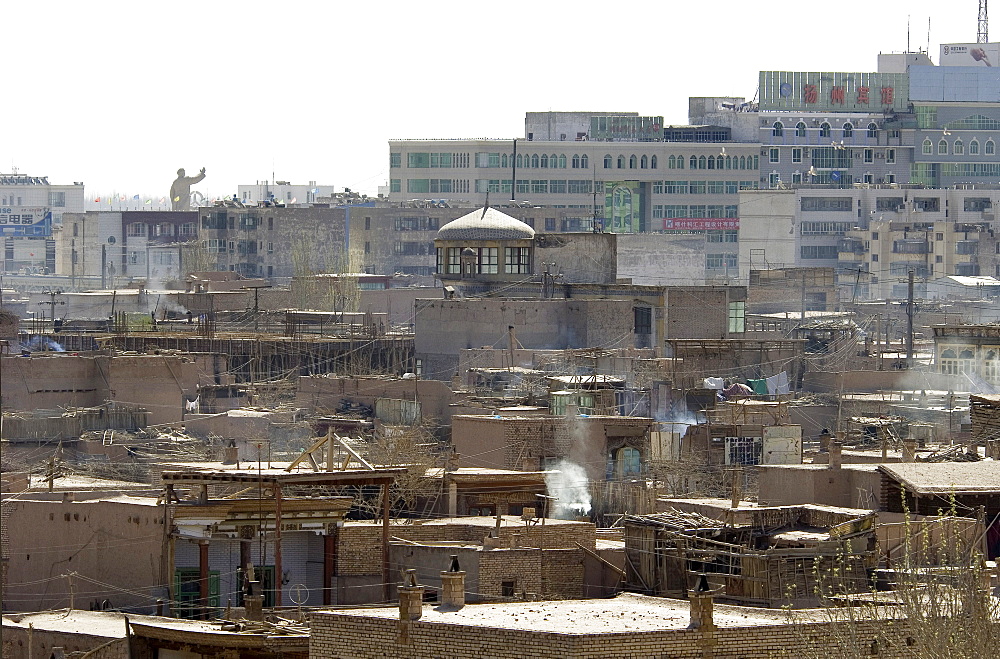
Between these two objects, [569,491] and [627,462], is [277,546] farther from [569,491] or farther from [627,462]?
[627,462]

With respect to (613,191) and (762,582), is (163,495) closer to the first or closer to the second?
(762,582)

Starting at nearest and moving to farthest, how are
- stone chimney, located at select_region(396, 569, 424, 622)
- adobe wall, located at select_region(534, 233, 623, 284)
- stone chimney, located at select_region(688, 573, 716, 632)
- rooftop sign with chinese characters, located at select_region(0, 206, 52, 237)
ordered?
stone chimney, located at select_region(688, 573, 716, 632) < stone chimney, located at select_region(396, 569, 424, 622) < adobe wall, located at select_region(534, 233, 623, 284) < rooftop sign with chinese characters, located at select_region(0, 206, 52, 237)

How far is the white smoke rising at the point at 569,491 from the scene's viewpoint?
27.7 metres

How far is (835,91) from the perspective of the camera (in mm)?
116000

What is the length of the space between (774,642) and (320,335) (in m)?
37.1

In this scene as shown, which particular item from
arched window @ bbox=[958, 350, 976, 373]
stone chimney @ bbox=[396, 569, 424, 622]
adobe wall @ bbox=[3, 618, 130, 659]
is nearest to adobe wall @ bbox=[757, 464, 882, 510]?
adobe wall @ bbox=[3, 618, 130, 659]

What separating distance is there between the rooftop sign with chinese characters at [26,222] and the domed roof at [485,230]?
79.4 metres

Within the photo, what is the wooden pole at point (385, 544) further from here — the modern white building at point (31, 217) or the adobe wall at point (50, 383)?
the modern white building at point (31, 217)

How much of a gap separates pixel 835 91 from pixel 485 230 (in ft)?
212

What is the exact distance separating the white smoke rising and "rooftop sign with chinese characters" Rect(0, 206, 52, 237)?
104551 millimetres

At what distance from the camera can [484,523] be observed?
78.5 ft

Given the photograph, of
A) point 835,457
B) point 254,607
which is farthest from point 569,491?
point 254,607

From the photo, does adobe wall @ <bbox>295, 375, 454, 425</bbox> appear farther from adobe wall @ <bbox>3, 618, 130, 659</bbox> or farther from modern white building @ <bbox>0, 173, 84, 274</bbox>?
modern white building @ <bbox>0, 173, 84, 274</bbox>

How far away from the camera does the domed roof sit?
179 ft
